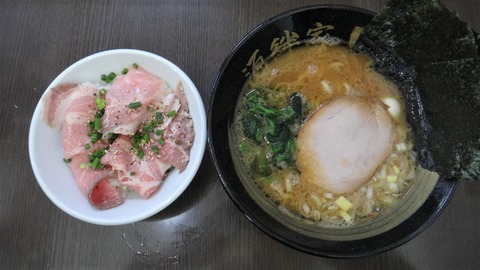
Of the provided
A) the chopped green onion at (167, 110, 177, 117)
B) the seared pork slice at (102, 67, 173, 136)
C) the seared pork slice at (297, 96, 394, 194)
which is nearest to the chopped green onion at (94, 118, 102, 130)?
the seared pork slice at (102, 67, 173, 136)

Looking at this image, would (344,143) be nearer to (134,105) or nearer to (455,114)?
(455,114)

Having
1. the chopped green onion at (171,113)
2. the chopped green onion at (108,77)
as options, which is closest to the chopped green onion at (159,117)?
the chopped green onion at (171,113)

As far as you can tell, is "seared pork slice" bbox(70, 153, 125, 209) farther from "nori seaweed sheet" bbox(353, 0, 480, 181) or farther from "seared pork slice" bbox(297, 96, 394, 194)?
"nori seaweed sheet" bbox(353, 0, 480, 181)

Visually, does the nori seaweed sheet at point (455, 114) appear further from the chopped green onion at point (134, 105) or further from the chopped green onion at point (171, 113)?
the chopped green onion at point (134, 105)

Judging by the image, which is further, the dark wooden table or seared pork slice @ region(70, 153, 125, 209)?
the dark wooden table

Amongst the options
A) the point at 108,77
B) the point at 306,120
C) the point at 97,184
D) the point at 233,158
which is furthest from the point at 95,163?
the point at 306,120

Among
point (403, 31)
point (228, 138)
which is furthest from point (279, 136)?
point (403, 31)
